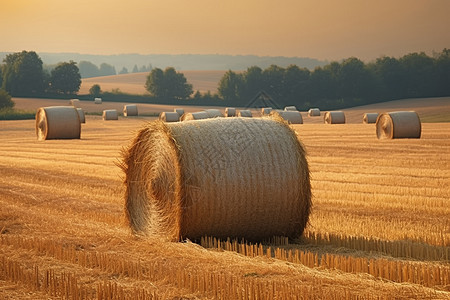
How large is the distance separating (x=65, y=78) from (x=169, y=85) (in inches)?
468

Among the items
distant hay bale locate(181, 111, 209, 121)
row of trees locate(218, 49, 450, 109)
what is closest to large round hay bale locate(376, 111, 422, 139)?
distant hay bale locate(181, 111, 209, 121)

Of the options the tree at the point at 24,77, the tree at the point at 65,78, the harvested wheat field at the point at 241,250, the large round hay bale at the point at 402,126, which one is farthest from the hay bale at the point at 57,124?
the tree at the point at 65,78

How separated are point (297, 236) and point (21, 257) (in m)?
3.24

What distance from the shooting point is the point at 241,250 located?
806 centimetres

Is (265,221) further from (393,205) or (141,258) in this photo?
(393,205)

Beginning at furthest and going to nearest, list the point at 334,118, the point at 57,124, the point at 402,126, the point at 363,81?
the point at 363,81 < the point at 334,118 < the point at 57,124 < the point at 402,126

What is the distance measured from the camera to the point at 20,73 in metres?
75.4

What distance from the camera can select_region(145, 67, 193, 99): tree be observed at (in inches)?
3223

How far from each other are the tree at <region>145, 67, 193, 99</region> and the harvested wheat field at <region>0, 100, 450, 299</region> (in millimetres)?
65814

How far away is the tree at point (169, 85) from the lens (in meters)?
81.9

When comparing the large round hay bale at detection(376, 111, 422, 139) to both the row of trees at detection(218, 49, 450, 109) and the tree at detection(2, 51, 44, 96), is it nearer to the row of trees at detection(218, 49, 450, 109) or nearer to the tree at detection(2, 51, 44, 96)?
the row of trees at detection(218, 49, 450, 109)

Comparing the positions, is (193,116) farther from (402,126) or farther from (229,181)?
(229,181)

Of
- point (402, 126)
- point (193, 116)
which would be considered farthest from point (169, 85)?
point (402, 126)

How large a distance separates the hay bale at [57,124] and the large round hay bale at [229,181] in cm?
2143
